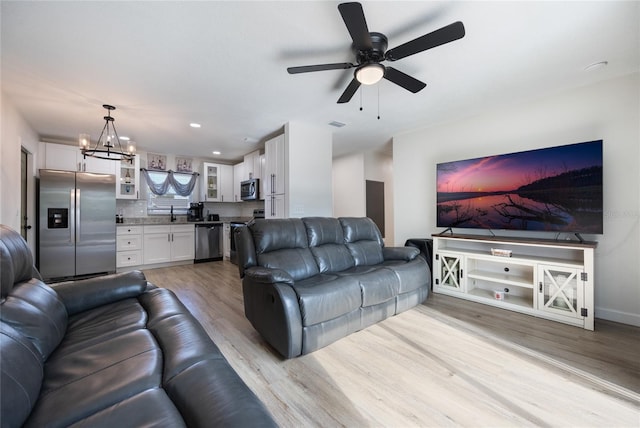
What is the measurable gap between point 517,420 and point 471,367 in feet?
1.46

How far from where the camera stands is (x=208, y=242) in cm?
558

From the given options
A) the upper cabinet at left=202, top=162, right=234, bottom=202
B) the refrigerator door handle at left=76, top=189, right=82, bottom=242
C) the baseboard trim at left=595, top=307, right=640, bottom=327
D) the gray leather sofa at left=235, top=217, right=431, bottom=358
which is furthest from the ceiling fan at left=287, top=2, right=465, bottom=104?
the upper cabinet at left=202, top=162, right=234, bottom=202

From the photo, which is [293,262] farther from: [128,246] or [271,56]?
[128,246]

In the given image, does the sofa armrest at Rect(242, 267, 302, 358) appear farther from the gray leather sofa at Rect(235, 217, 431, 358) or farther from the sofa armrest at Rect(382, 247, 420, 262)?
the sofa armrest at Rect(382, 247, 420, 262)

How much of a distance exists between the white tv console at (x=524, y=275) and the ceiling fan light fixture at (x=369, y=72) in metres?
2.29

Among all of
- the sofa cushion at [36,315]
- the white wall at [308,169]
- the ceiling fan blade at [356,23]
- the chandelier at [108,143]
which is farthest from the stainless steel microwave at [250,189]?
the sofa cushion at [36,315]

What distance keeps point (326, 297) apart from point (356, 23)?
1.90 metres

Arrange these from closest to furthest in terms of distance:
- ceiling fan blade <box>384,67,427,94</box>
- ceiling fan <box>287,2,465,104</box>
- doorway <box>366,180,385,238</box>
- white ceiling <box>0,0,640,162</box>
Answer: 1. ceiling fan <box>287,2,465,104</box>
2. white ceiling <box>0,0,640,162</box>
3. ceiling fan blade <box>384,67,427,94</box>
4. doorway <box>366,180,385,238</box>

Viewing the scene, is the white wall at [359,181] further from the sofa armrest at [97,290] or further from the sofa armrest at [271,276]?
the sofa armrest at [97,290]

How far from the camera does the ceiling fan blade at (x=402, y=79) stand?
2035mm

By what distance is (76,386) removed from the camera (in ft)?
2.92

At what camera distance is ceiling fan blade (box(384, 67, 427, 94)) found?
2035 millimetres

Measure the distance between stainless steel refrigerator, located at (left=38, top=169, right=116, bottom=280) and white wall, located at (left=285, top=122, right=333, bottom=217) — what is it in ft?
11.0

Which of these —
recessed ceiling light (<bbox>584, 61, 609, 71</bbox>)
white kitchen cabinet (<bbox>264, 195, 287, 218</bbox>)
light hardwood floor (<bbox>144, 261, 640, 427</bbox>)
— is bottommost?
light hardwood floor (<bbox>144, 261, 640, 427</bbox>)
